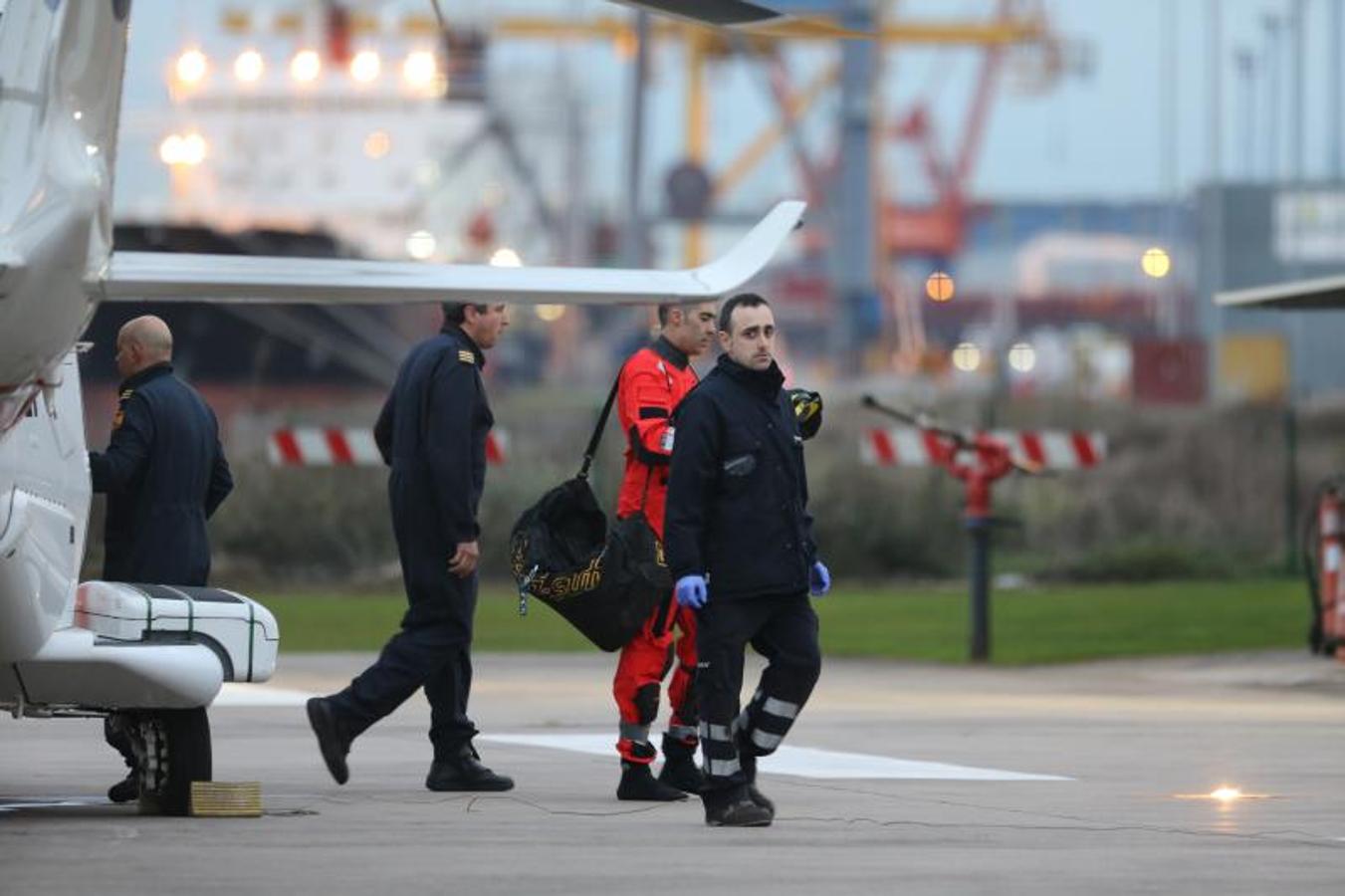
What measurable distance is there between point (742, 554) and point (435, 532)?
56.2 inches

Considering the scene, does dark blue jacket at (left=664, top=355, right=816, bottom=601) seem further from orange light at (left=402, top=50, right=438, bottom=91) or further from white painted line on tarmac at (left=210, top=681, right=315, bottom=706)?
orange light at (left=402, top=50, right=438, bottom=91)

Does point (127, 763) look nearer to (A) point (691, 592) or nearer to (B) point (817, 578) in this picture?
(A) point (691, 592)

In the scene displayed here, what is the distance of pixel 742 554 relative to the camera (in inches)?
437

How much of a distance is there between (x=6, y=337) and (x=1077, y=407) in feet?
127

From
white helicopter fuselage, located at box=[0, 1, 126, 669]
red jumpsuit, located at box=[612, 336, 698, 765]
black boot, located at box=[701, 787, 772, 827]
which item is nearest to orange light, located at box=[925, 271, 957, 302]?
red jumpsuit, located at box=[612, 336, 698, 765]

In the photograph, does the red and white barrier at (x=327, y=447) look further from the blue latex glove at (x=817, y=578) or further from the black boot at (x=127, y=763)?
the blue latex glove at (x=817, y=578)

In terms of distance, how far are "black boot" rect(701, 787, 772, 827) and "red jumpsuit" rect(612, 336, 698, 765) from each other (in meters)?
0.96

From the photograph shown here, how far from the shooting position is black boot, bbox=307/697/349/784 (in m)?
11.8

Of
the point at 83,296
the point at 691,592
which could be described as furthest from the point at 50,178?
the point at 691,592

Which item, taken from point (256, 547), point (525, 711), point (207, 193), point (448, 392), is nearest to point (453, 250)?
point (207, 193)

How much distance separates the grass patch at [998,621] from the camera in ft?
75.8

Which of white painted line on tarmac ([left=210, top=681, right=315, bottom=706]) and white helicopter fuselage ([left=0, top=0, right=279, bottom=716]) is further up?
white helicopter fuselage ([left=0, top=0, right=279, bottom=716])

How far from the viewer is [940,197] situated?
138 meters

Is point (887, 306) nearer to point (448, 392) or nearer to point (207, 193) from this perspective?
point (207, 193)
